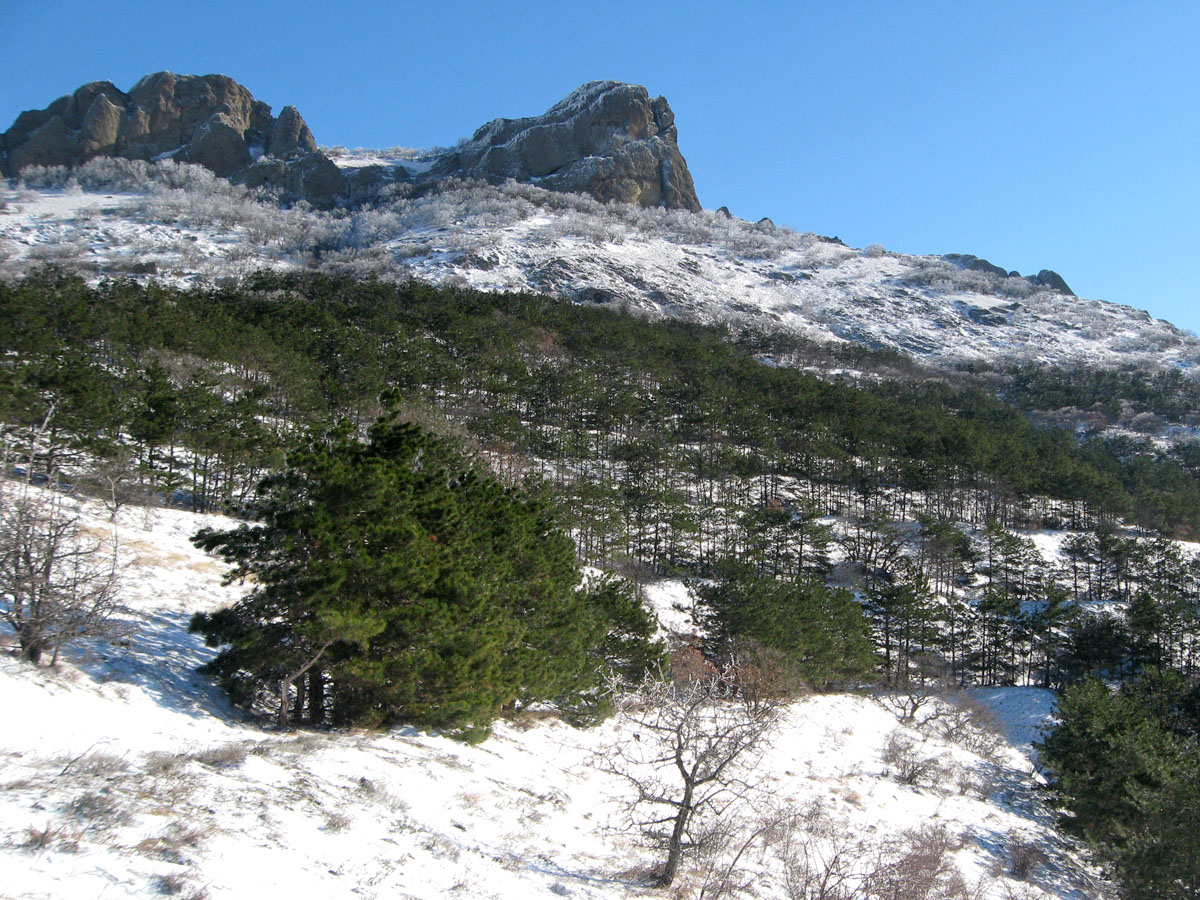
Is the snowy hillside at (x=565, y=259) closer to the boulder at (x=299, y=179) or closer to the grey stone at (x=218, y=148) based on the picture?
the boulder at (x=299, y=179)

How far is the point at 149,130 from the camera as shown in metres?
163

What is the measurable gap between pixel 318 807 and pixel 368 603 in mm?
4165

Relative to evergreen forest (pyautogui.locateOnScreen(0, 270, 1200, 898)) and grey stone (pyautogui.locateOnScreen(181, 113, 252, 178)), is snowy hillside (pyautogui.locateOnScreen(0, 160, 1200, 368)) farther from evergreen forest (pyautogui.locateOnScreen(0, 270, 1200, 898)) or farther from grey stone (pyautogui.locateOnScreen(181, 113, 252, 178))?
evergreen forest (pyautogui.locateOnScreen(0, 270, 1200, 898))

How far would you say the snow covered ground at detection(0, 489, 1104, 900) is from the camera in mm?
5930

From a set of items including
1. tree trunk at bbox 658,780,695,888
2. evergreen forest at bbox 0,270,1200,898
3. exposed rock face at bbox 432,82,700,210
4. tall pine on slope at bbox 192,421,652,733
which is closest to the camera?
tree trunk at bbox 658,780,695,888

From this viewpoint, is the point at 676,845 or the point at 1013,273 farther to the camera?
the point at 1013,273

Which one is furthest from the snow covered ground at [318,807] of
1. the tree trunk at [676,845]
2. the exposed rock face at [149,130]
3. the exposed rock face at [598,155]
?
the exposed rock face at [149,130]

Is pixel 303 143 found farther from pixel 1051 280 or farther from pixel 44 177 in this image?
pixel 1051 280

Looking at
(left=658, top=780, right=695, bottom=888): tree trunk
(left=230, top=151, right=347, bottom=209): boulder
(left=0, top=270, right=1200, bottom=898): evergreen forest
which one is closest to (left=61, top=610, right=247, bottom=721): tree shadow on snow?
(left=0, top=270, right=1200, bottom=898): evergreen forest

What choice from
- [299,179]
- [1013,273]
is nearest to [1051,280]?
[1013,273]

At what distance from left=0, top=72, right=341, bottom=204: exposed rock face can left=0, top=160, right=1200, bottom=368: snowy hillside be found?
1795 centimetres

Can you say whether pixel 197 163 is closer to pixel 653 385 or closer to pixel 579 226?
pixel 579 226

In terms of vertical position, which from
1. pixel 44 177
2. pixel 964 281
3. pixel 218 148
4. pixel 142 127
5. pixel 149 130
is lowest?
pixel 44 177

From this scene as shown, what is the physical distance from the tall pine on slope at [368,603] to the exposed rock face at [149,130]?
567 feet
